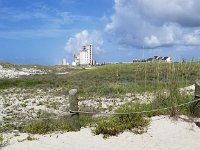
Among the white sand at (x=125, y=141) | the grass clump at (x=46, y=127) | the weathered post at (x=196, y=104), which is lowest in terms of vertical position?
the white sand at (x=125, y=141)

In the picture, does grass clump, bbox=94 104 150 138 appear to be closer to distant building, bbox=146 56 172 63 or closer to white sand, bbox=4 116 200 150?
white sand, bbox=4 116 200 150

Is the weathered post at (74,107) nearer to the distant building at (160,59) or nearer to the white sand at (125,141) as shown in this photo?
the white sand at (125,141)

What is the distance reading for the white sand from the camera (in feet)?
31.8

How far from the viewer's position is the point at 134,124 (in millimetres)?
10867

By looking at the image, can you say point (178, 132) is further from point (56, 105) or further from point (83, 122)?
point (56, 105)

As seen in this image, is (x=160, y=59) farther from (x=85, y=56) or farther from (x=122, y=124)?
(x=85, y=56)

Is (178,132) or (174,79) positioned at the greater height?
(174,79)

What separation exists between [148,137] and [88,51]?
119 m

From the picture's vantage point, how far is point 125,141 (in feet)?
33.1

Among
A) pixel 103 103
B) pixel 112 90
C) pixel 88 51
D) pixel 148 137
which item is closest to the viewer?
pixel 148 137

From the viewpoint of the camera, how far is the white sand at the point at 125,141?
31.8 ft

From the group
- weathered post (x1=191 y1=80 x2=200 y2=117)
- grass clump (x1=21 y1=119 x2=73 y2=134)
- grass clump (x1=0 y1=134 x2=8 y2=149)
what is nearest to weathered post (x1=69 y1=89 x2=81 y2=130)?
grass clump (x1=21 y1=119 x2=73 y2=134)

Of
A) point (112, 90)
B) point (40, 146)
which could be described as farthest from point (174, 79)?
point (112, 90)

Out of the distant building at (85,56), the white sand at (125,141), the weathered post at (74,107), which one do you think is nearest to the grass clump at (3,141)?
the white sand at (125,141)
